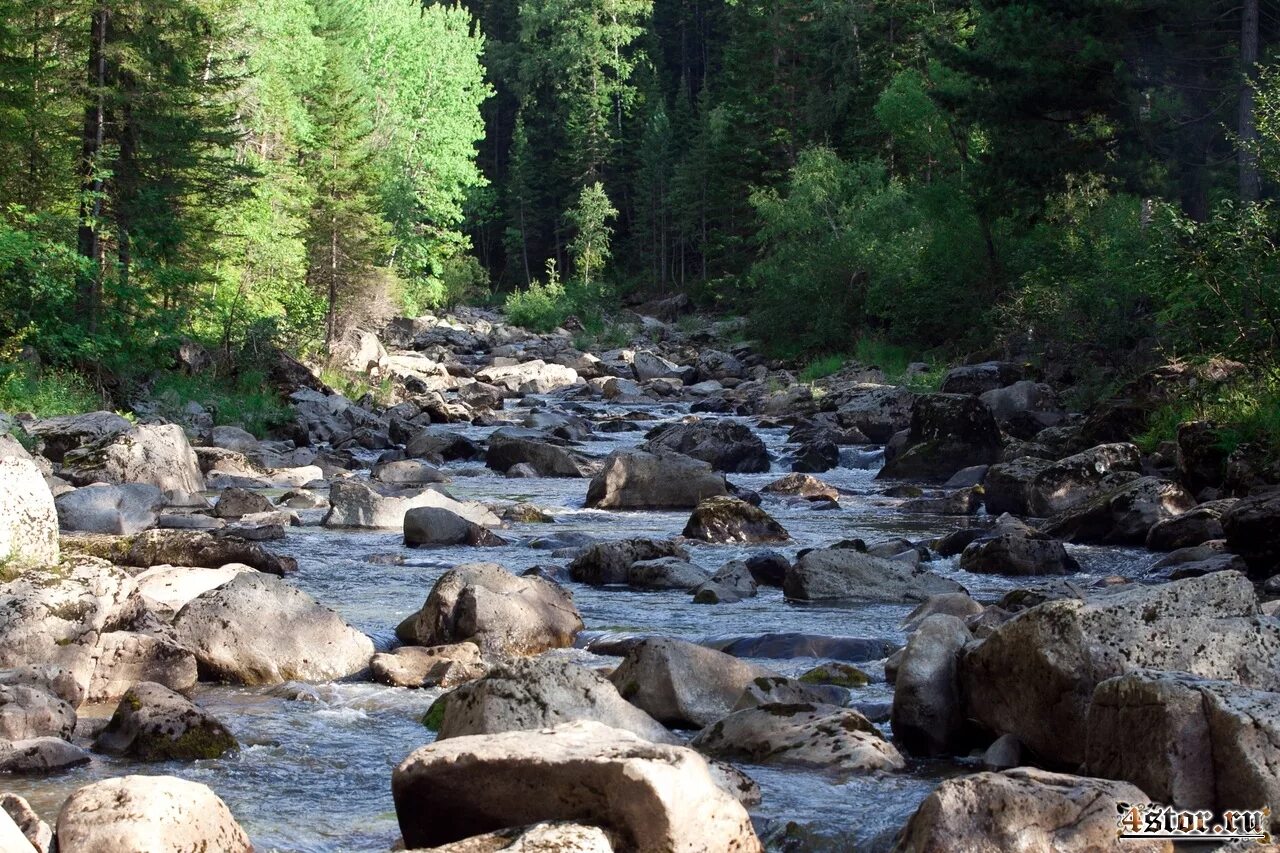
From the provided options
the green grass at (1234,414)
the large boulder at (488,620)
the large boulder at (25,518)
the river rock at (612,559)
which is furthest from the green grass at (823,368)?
the large boulder at (25,518)

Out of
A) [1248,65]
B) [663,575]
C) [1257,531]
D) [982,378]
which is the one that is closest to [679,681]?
[663,575]

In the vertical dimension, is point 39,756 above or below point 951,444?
below

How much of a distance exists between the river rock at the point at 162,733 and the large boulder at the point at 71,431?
404 inches

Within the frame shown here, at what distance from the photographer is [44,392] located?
18312 millimetres

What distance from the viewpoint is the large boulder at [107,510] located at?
12867 millimetres

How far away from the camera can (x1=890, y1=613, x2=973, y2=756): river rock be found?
21.5 ft

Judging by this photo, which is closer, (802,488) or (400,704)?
(400,704)

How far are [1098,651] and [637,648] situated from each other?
95.8 inches

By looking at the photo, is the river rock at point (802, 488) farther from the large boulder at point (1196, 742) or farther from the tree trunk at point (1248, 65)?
the large boulder at point (1196, 742)

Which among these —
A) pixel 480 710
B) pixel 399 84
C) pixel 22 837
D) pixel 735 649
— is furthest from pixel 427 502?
pixel 399 84

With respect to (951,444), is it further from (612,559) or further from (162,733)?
(162,733)

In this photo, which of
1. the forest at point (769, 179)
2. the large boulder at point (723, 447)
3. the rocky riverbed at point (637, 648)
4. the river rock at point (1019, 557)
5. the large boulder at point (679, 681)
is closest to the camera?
the rocky riverbed at point (637, 648)

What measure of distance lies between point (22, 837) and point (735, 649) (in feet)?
16.5

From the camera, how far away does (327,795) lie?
19.5ft
